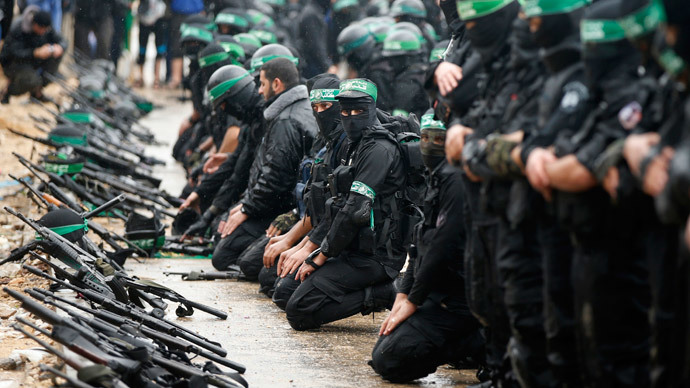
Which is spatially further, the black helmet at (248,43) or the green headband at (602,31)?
the black helmet at (248,43)

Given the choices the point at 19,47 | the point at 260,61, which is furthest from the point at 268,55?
the point at 19,47

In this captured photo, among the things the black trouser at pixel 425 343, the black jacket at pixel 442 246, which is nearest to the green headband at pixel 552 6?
the black jacket at pixel 442 246

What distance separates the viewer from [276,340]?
7.18 meters

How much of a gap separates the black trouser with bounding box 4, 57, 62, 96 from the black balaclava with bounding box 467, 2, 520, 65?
46.0ft

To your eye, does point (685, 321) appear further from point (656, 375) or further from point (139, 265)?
point (139, 265)

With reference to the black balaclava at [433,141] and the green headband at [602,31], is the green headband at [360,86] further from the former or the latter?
the green headband at [602,31]

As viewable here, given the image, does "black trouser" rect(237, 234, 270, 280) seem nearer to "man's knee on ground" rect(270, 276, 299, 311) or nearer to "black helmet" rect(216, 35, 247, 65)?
"man's knee on ground" rect(270, 276, 299, 311)

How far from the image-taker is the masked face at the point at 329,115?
314 inches

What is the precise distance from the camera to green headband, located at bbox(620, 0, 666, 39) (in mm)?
3658

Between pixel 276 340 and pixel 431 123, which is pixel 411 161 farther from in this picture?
pixel 276 340

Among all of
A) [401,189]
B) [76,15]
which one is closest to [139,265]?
[401,189]

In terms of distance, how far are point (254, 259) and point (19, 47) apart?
10129mm

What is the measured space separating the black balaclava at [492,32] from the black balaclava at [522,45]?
12.7 inches

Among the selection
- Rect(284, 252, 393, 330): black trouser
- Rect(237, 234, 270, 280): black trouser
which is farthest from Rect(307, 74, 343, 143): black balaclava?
Rect(237, 234, 270, 280): black trouser
